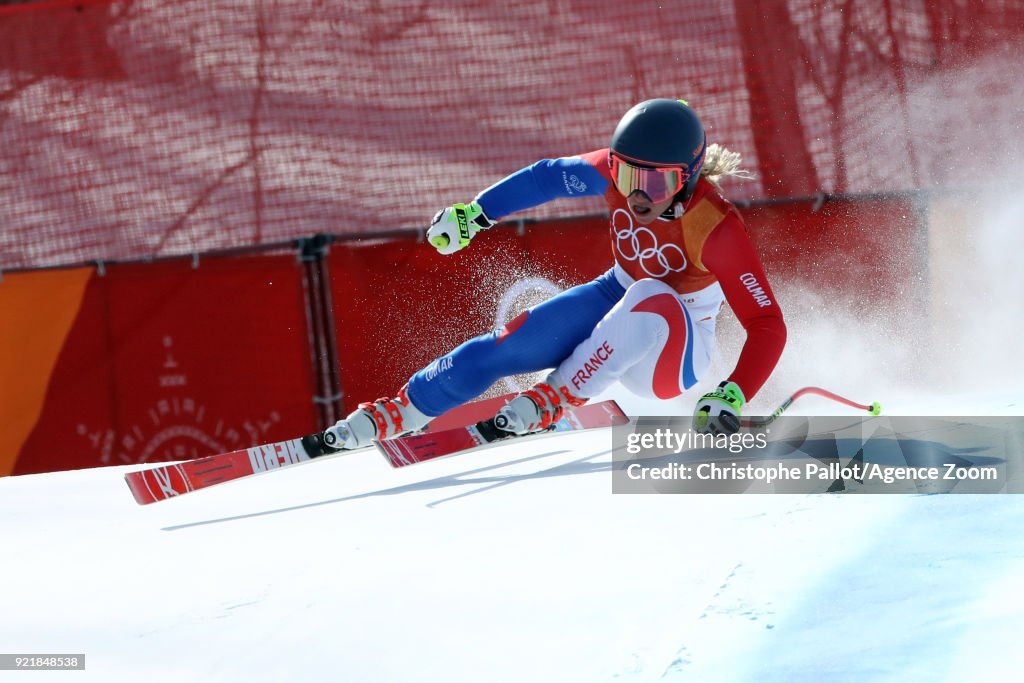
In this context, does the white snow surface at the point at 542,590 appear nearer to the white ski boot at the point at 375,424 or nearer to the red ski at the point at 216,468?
the red ski at the point at 216,468

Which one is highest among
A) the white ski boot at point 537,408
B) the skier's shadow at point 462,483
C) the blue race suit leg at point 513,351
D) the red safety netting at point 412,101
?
the red safety netting at point 412,101

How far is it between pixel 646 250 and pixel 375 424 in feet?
4.11

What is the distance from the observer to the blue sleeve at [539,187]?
14.2 feet

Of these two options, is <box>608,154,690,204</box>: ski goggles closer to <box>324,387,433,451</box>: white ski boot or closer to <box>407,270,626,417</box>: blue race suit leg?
<box>407,270,626,417</box>: blue race suit leg

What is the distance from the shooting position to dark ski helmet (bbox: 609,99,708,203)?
3697mm

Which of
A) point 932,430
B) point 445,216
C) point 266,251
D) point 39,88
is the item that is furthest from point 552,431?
point 39,88

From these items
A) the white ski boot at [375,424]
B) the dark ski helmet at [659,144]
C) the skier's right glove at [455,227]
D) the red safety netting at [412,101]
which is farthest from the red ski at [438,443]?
the red safety netting at [412,101]

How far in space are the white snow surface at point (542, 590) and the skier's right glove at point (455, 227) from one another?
1261 mm

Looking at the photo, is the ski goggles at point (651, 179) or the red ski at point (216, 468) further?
the red ski at point (216, 468)

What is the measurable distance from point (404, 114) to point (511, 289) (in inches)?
87.2

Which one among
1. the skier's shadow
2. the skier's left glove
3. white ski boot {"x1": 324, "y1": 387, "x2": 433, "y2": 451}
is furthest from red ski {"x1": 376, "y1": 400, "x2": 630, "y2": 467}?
the skier's left glove

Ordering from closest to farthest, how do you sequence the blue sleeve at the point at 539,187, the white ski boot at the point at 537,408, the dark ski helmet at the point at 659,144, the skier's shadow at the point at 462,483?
the skier's shadow at the point at 462,483 < the dark ski helmet at the point at 659,144 < the white ski boot at the point at 537,408 < the blue sleeve at the point at 539,187

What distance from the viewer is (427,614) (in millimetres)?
2357

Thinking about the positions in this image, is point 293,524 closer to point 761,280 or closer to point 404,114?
point 761,280
